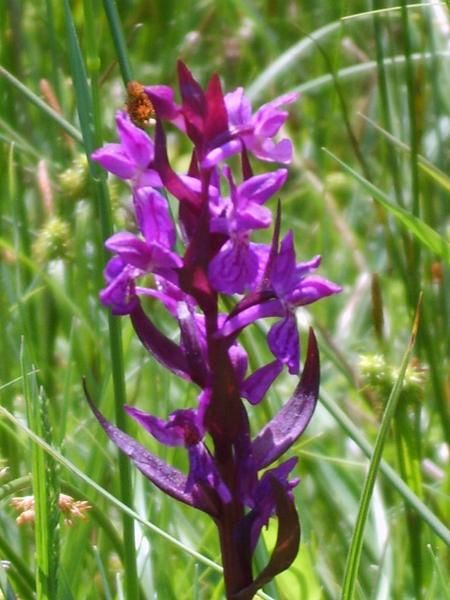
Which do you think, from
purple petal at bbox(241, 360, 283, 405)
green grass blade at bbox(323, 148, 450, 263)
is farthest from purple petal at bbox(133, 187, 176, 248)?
green grass blade at bbox(323, 148, 450, 263)

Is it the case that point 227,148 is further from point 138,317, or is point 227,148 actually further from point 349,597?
point 349,597

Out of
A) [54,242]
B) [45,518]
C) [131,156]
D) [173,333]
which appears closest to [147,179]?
[131,156]

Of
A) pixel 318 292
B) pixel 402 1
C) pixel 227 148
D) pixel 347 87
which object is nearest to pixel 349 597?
pixel 318 292

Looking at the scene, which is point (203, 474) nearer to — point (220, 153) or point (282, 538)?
point (282, 538)

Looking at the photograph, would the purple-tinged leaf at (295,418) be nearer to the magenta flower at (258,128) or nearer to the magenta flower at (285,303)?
the magenta flower at (285,303)

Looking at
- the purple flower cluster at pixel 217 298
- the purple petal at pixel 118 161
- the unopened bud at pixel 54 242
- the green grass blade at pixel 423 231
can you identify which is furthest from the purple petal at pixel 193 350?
the unopened bud at pixel 54 242
